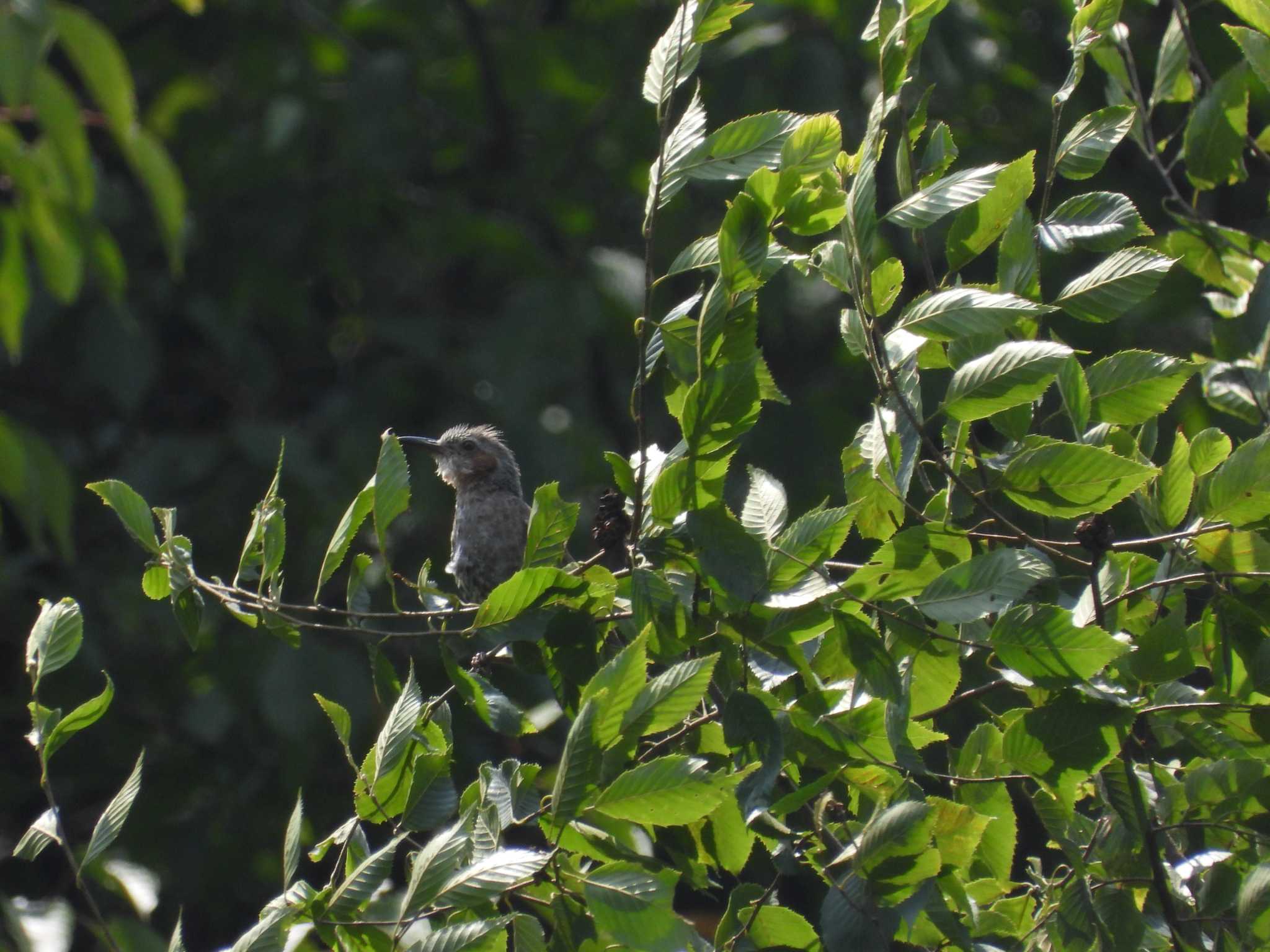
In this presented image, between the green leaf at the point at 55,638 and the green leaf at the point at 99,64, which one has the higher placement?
the green leaf at the point at 99,64

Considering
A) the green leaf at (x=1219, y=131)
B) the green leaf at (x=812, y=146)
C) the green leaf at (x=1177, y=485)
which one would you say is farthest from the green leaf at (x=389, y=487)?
the green leaf at (x=1219, y=131)

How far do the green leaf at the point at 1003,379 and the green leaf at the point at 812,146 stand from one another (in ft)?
1.05

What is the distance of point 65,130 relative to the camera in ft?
4.58

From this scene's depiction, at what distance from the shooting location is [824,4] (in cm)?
724

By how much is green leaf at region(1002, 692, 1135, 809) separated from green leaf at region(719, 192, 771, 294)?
2.19ft

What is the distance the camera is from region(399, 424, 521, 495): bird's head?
5.23m

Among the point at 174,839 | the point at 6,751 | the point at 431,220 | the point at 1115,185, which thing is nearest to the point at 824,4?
the point at 1115,185

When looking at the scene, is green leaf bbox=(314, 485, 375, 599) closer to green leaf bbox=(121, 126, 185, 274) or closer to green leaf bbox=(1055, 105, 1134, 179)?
green leaf bbox=(121, 126, 185, 274)

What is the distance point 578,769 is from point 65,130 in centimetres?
88

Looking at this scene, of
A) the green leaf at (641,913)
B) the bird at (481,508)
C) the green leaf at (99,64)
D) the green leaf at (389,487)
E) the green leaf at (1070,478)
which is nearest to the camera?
the green leaf at (99,64)

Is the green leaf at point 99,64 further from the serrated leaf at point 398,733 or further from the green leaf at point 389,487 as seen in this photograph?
the serrated leaf at point 398,733

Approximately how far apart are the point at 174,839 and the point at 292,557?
59.6 inches

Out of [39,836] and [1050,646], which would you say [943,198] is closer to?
[1050,646]

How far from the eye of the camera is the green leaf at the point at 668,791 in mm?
1713
